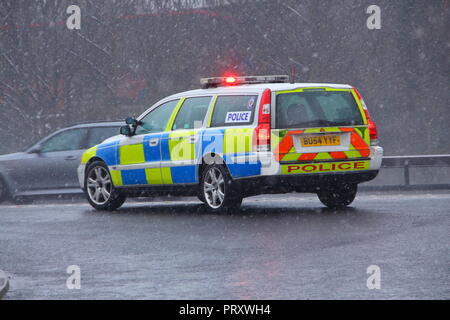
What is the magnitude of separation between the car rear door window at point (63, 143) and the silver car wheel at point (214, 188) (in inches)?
231

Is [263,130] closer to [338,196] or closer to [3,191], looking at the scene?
[338,196]

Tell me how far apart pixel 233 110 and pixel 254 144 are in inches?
33.1

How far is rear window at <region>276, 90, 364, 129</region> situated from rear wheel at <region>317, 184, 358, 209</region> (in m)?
1.10

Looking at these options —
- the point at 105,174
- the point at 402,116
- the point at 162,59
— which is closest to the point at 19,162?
the point at 105,174

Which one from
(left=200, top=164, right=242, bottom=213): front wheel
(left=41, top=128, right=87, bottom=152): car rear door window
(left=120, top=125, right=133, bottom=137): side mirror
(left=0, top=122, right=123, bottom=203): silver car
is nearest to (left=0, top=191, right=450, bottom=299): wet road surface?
(left=200, top=164, right=242, bottom=213): front wheel

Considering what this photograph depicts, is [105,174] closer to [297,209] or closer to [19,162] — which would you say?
[297,209]

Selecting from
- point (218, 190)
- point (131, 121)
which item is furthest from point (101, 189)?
point (218, 190)

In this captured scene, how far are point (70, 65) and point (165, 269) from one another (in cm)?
2535

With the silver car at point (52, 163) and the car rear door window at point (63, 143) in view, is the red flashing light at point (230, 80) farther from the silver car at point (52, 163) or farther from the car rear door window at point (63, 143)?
the car rear door window at point (63, 143)

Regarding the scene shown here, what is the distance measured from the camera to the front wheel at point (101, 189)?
15.5m

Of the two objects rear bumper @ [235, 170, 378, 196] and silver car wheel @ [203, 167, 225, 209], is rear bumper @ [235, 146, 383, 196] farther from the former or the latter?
silver car wheel @ [203, 167, 225, 209]

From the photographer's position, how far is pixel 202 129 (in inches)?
555

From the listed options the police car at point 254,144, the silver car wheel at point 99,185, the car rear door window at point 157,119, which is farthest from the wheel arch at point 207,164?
the silver car wheel at point 99,185

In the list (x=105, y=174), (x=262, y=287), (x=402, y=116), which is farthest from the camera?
(x=402, y=116)
